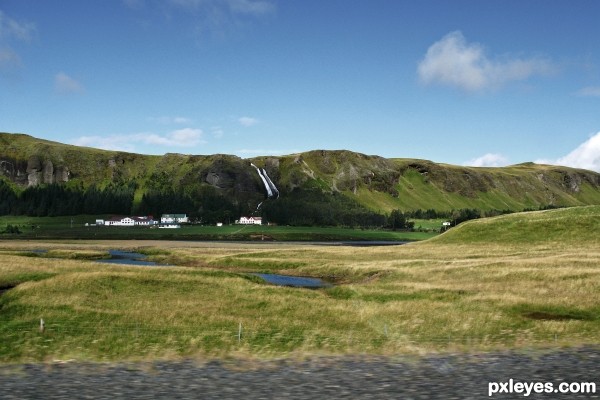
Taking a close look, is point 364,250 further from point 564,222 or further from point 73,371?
point 73,371

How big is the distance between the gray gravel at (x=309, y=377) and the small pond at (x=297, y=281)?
5121cm

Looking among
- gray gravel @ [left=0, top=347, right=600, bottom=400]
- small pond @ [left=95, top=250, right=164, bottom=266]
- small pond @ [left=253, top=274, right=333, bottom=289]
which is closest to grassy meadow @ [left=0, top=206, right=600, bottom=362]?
gray gravel @ [left=0, top=347, right=600, bottom=400]

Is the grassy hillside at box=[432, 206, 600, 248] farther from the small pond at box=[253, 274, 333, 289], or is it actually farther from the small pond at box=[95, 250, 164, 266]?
the small pond at box=[95, 250, 164, 266]

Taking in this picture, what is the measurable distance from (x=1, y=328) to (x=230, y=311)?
1693 centimetres

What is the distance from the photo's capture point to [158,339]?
2755cm

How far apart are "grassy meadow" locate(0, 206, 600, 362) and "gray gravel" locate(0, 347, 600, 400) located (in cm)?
264

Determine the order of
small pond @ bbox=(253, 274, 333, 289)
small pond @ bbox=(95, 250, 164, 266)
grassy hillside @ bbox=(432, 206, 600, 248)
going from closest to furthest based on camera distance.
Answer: small pond @ bbox=(253, 274, 333, 289) → grassy hillside @ bbox=(432, 206, 600, 248) → small pond @ bbox=(95, 250, 164, 266)

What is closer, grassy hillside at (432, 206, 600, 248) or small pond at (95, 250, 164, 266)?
grassy hillside at (432, 206, 600, 248)

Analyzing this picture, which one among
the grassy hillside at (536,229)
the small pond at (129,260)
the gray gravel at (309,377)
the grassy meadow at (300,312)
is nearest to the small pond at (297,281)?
the grassy meadow at (300,312)

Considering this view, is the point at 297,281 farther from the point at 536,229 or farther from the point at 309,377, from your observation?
the point at 536,229

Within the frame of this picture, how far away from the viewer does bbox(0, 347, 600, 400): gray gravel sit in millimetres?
15695

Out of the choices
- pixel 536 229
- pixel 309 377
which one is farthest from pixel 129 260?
pixel 309 377

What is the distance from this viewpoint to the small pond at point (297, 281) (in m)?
73.9

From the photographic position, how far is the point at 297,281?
80.1m
